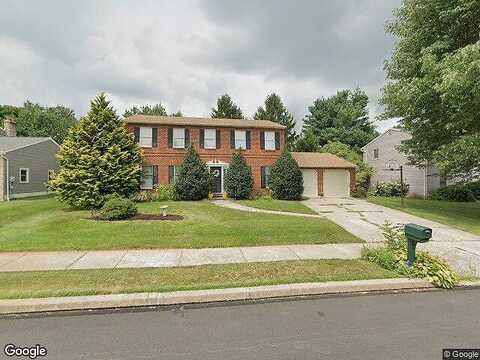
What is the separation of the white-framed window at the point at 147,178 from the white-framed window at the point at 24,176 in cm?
1202

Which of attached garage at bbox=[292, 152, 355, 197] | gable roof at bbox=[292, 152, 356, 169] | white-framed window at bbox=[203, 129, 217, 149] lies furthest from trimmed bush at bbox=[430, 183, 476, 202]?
white-framed window at bbox=[203, 129, 217, 149]

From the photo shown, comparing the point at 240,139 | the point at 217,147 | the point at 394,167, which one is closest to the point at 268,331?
the point at 217,147

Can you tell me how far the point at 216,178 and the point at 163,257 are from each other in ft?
47.9

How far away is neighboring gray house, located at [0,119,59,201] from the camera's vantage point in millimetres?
22328

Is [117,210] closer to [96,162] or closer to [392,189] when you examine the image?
[96,162]

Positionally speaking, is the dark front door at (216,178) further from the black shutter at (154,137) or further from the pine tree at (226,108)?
the pine tree at (226,108)

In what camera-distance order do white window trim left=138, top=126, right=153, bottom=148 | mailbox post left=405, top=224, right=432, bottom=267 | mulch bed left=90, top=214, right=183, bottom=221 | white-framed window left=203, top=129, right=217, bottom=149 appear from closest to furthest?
mailbox post left=405, top=224, right=432, bottom=267
mulch bed left=90, top=214, right=183, bottom=221
white window trim left=138, top=126, right=153, bottom=148
white-framed window left=203, top=129, right=217, bottom=149

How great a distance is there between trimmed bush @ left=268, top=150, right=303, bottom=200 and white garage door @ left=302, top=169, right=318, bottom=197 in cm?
317

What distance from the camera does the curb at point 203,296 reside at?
450 centimetres

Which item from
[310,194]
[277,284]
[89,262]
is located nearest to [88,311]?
[89,262]

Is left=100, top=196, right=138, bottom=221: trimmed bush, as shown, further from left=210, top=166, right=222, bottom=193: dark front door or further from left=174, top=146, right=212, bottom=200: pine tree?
left=210, top=166, right=222, bottom=193: dark front door

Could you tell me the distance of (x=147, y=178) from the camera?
2092 cm

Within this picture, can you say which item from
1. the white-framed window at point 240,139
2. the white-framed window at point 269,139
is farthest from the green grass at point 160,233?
the white-framed window at point 269,139

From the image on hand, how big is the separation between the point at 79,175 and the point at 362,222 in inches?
568
